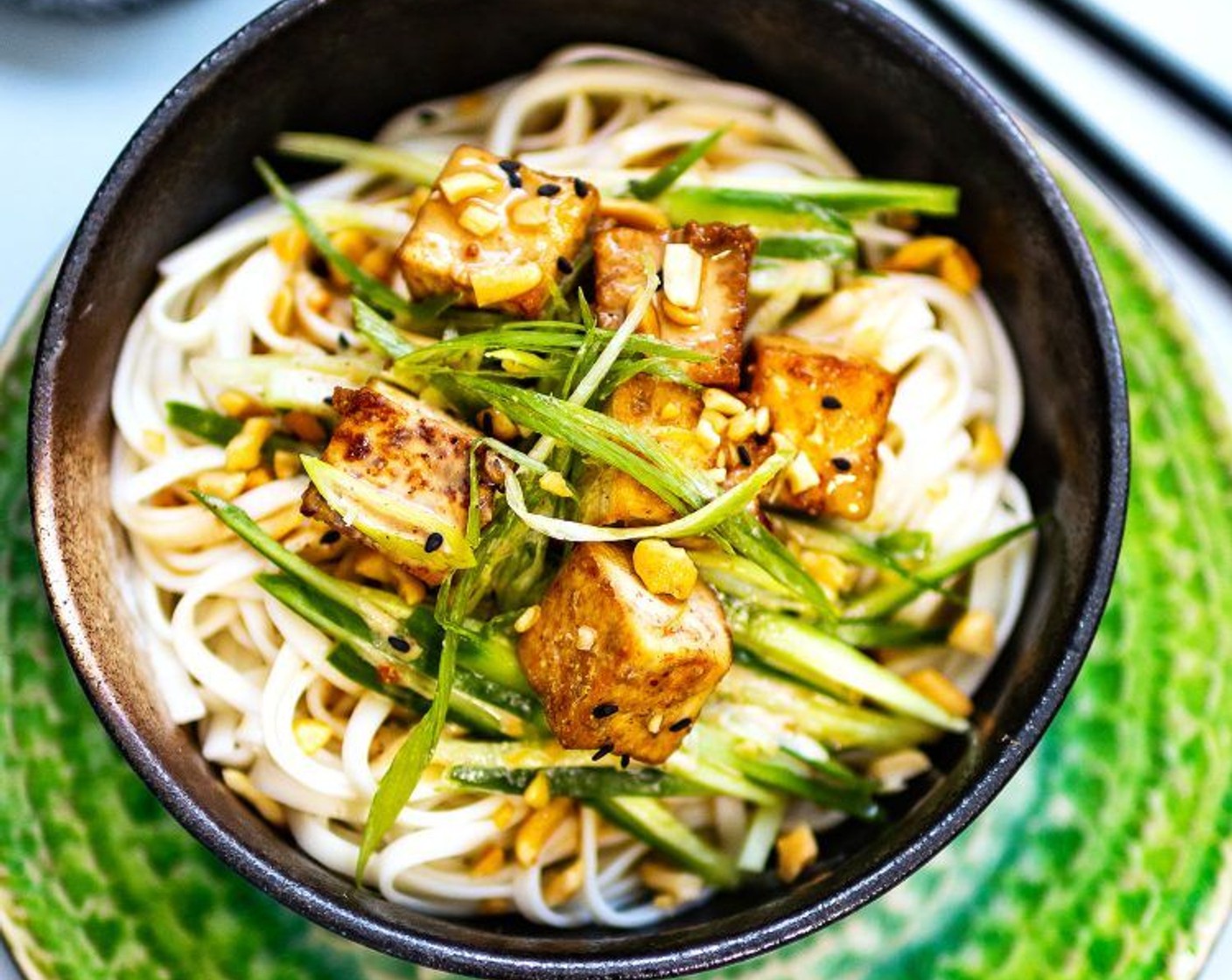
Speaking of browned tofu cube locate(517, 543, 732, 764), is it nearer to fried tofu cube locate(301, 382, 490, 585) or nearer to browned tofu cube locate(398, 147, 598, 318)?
fried tofu cube locate(301, 382, 490, 585)

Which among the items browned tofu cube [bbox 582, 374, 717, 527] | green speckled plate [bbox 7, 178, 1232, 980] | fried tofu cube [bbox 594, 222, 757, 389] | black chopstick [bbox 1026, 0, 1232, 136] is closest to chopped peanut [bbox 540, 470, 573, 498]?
browned tofu cube [bbox 582, 374, 717, 527]

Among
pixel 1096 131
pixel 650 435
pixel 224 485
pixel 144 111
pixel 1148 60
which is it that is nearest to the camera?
pixel 650 435

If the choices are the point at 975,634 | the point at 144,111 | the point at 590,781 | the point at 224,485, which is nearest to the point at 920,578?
the point at 975,634

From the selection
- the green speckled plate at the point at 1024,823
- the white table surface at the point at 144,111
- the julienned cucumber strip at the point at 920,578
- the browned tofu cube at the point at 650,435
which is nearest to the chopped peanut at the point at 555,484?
the browned tofu cube at the point at 650,435

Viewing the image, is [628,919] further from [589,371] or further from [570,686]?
[589,371]

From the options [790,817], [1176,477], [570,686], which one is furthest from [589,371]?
[1176,477]

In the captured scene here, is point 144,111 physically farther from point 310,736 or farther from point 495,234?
point 310,736
